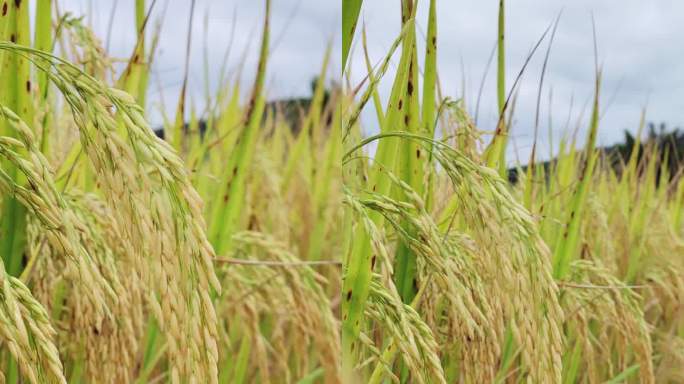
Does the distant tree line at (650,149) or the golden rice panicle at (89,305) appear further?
the distant tree line at (650,149)

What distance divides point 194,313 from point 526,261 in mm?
383

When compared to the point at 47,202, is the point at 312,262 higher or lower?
lower

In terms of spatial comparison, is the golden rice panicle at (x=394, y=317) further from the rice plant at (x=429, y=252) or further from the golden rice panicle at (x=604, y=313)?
the golden rice panicle at (x=604, y=313)

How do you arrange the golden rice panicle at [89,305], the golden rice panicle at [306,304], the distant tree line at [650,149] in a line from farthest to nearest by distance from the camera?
the distant tree line at [650,149]
the golden rice panicle at [306,304]
the golden rice panicle at [89,305]

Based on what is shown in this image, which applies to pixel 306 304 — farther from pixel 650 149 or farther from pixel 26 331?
pixel 650 149

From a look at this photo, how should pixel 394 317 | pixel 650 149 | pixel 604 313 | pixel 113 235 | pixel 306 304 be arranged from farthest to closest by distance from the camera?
pixel 650 149 → pixel 604 313 → pixel 306 304 → pixel 113 235 → pixel 394 317

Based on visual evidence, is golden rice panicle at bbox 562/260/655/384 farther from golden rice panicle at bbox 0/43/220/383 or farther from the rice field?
golden rice panicle at bbox 0/43/220/383

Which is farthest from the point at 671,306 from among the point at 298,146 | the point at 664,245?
the point at 298,146

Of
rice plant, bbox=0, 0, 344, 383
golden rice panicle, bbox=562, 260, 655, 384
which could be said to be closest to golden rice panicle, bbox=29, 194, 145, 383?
rice plant, bbox=0, 0, 344, 383

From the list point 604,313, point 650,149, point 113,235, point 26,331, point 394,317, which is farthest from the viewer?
point 650,149

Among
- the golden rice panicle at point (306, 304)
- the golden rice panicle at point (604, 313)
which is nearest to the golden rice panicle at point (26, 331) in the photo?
the golden rice panicle at point (306, 304)

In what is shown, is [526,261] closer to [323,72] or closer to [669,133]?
[323,72]

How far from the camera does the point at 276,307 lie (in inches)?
62.9

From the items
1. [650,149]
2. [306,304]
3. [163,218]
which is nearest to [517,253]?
[163,218]
